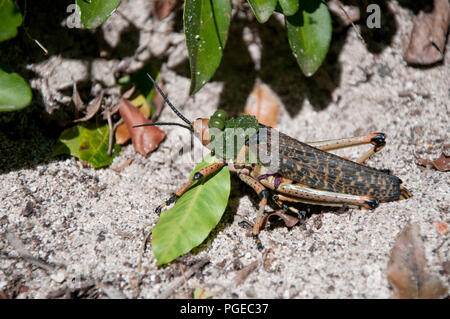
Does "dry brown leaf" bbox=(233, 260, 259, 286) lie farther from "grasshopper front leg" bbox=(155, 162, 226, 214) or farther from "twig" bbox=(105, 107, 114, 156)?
"twig" bbox=(105, 107, 114, 156)

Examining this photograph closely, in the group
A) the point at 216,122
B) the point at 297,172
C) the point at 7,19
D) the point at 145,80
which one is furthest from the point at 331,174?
the point at 7,19

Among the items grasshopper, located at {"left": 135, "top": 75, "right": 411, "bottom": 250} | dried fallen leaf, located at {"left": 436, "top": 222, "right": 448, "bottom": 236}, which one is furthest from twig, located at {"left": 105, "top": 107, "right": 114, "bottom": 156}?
dried fallen leaf, located at {"left": 436, "top": 222, "right": 448, "bottom": 236}

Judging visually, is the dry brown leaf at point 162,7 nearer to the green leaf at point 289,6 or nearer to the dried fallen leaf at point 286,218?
the green leaf at point 289,6

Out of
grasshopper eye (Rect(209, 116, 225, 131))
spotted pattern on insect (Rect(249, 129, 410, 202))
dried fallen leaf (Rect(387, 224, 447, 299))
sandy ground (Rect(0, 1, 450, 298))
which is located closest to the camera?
dried fallen leaf (Rect(387, 224, 447, 299))

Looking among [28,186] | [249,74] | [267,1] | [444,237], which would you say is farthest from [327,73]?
[28,186]

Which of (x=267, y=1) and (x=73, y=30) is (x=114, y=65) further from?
(x=267, y=1)

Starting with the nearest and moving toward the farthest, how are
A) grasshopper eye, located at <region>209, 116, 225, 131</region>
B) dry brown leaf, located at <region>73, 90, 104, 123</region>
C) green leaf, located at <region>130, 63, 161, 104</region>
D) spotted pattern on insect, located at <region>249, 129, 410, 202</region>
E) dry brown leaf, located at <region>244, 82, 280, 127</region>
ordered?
spotted pattern on insect, located at <region>249, 129, 410, 202</region> → grasshopper eye, located at <region>209, 116, 225, 131</region> → dry brown leaf, located at <region>73, 90, 104, 123</region> → green leaf, located at <region>130, 63, 161, 104</region> → dry brown leaf, located at <region>244, 82, 280, 127</region>

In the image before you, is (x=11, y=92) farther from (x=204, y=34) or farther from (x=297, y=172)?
(x=297, y=172)
